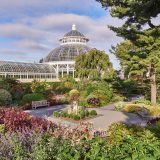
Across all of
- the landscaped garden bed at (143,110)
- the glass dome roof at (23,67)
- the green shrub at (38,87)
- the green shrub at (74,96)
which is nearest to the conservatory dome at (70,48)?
the glass dome roof at (23,67)

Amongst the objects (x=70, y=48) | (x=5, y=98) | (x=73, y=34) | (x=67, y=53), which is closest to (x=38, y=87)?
(x=5, y=98)

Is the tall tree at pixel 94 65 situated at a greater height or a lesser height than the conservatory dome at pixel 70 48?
lesser

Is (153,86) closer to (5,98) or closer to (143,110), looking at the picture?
(143,110)

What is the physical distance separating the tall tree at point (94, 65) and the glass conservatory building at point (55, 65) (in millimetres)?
11827

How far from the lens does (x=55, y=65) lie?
6281 centimetres

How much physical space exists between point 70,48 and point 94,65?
Result: 24.6 m

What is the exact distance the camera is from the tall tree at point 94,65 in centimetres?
3866

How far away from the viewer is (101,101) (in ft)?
84.2

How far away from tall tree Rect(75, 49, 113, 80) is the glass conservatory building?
11.8m

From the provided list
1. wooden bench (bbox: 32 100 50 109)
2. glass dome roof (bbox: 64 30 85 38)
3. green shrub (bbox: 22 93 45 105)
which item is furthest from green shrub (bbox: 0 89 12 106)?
glass dome roof (bbox: 64 30 85 38)

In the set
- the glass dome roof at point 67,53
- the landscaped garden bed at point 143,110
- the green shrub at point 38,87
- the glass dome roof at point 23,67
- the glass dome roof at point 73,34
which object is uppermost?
the glass dome roof at point 73,34

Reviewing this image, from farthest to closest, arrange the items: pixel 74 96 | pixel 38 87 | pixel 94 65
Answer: pixel 94 65 → pixel 38 87 → pixel 74 96

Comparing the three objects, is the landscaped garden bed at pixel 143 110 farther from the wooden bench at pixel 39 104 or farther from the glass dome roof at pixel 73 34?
the glass dome roof at pixel 73 34

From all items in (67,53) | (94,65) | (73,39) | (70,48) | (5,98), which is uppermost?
(73,39)
